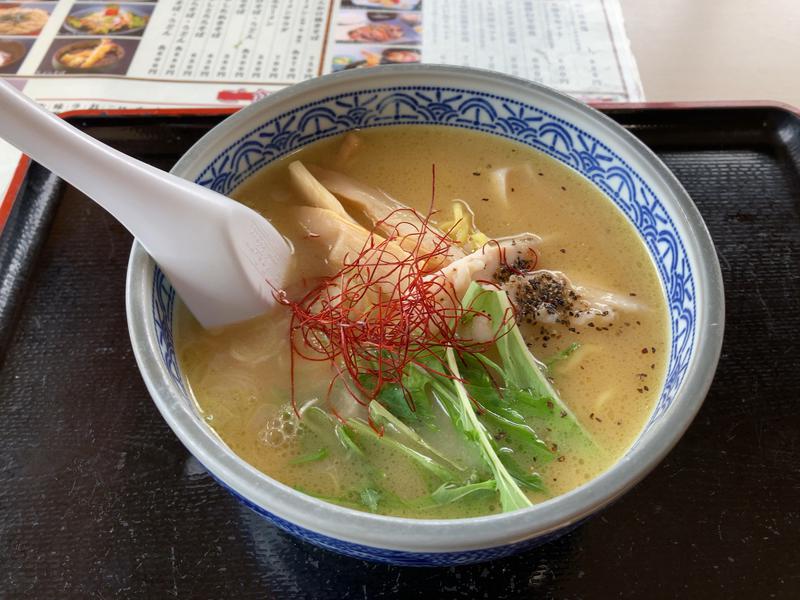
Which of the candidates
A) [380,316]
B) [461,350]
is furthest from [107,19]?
[461,350]

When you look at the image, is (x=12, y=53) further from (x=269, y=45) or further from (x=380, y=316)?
(x=380, y=316)

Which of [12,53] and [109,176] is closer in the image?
[109,176]

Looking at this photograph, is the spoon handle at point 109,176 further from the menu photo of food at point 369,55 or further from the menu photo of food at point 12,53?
the menu photo of food at point 12,53

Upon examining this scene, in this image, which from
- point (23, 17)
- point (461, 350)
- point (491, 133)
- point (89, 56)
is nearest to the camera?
point (461, 350)

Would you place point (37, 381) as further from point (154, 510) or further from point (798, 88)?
point (798, 88)

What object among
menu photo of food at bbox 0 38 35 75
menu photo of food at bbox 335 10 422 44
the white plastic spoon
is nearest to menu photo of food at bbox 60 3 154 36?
menu photo of food at bbox 0 38 35 75

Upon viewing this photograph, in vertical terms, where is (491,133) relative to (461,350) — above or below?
above

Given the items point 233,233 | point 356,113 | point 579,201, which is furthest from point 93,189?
point 579,201
